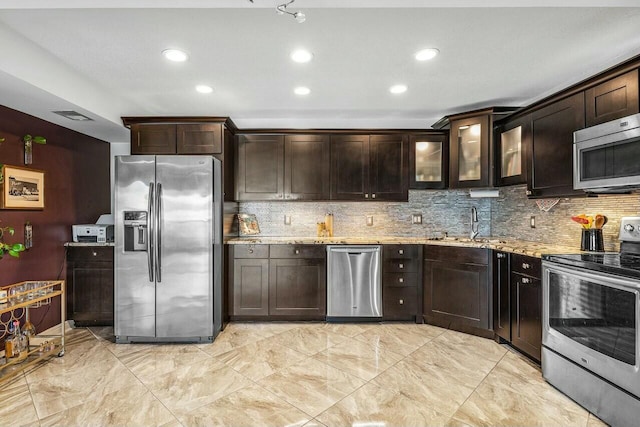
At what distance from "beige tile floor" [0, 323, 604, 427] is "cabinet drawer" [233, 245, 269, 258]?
86cm

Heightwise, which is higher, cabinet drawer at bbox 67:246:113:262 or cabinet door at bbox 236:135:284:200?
cabinet door at bbox 236:135:284:200

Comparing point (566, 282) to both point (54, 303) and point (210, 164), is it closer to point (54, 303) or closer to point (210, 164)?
point (210, 164)

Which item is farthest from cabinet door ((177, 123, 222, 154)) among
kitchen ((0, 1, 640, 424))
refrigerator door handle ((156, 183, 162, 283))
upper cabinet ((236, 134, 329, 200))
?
refrigerator door handle ((156, 183, 162, 283))

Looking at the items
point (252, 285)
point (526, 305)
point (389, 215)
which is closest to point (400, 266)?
point (389, 215)

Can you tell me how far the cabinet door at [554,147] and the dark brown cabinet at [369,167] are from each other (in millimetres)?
1381

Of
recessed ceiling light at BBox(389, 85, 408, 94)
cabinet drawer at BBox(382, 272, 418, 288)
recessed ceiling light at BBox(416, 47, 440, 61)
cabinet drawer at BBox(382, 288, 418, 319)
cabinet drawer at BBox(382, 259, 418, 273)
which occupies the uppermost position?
recessed ceiling light at BBox(389, 85, 408, 94)

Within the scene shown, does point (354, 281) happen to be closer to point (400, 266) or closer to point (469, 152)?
point (400, 266)

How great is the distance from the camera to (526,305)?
9.35 feet

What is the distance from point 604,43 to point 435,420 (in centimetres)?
274

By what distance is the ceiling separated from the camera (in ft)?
6.36

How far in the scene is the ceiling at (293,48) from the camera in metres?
1.94

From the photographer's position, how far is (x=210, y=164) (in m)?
3.22

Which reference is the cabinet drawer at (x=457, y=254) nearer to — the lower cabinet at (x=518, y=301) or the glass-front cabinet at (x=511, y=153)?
the lower cabinet at (x=518, y=301)

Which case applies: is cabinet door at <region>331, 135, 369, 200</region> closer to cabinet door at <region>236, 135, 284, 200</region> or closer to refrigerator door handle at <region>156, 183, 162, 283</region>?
cabinet door at <region>236, 135, 284, 200</region>
